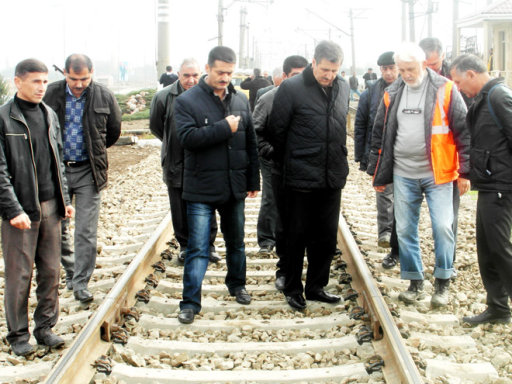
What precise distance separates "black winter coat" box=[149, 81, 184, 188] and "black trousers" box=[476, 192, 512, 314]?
2.72 m

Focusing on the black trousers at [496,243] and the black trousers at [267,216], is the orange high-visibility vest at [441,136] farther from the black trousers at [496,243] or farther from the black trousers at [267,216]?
the black trousers at [267,216]

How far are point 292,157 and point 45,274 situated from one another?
2.05 m

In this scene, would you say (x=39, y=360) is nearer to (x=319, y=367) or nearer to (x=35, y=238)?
(x=35, y=238)

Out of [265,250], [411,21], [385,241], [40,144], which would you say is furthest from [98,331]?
[411,21]

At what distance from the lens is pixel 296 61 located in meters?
6.54

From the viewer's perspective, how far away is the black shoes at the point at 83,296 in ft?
17.8

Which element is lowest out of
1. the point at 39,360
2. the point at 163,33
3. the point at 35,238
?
the point at 39,360

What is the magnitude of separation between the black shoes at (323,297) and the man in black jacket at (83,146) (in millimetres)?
1847

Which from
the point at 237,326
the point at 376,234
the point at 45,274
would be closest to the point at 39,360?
the point at 45,274

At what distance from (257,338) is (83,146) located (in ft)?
7.37

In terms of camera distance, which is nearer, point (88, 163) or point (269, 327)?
point (269, 327)

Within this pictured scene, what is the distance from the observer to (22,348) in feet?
14.6

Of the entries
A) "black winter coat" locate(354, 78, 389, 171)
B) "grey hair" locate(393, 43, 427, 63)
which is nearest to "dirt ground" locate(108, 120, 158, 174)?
"black winter coat" locate(354, 78, 389, 171)

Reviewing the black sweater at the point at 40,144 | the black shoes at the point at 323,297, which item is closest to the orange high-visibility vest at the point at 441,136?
the black shoes at the point at 323,297
